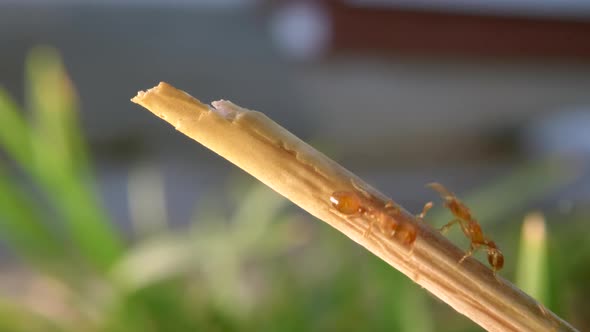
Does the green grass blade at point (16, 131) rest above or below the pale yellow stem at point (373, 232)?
above

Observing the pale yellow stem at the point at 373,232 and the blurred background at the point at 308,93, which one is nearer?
the pale yellow stem at the point at 373,232

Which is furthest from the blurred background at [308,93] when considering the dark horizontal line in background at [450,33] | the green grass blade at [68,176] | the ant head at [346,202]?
the ant head at [346,202]

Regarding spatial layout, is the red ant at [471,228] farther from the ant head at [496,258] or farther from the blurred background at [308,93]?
the blurred background at [308,93]

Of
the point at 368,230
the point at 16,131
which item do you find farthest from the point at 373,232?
the point at 16,131

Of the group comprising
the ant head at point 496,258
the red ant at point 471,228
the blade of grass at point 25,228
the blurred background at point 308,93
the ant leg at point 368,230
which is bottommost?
the ant leg at point 368,230

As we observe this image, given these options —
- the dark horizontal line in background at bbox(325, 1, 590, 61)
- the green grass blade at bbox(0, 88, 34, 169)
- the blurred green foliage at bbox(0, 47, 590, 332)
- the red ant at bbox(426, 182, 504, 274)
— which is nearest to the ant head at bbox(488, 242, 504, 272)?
the red ant at bbox(426, 182, 504, 274)

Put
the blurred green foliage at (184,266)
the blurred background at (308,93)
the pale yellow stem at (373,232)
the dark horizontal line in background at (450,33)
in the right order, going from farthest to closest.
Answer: the dark horizontal line in background at (450,33), the blurred background at (308,93), the blurred green foliage at (184,266), the pale yellow stem at (373,232)

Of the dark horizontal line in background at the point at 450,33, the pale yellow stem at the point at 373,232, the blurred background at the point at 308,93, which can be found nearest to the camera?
the pale yellow stem at the point at 373,232
